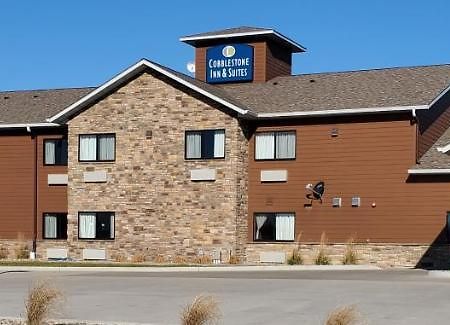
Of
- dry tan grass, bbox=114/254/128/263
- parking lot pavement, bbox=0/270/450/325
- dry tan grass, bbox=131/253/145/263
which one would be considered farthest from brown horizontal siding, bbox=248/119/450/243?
dry tan grass, bbox=114/254/128/263

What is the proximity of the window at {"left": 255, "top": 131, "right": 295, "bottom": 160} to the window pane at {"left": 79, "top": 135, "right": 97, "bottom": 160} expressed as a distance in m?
6.76

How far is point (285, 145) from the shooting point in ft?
106

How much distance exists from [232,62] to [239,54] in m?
0.47

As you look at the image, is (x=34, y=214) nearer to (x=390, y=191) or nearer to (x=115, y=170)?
(x=115, y=170)

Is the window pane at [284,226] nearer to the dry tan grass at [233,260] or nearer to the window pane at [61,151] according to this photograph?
the dry tan grass at [233,260]

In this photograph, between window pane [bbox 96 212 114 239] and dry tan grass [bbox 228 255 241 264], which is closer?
dry tan grass [bbox 228 255 241 264]

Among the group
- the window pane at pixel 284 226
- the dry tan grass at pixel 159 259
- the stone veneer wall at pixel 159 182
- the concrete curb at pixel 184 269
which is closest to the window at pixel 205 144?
the stone veneer wall at pixel 159 182

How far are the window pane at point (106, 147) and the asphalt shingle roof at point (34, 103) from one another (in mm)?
3457

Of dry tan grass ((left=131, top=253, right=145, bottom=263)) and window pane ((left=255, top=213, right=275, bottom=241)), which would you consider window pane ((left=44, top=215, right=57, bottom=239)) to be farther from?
window pane ((left=255, top=213, right=275, bottom=241))

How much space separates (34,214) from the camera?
36.4 meters

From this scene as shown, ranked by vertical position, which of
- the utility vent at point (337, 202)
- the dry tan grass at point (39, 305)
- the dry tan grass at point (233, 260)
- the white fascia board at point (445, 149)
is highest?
the white fascia board at point (445, 149)

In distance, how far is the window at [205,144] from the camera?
32.3 meters

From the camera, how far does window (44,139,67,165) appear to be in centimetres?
3616

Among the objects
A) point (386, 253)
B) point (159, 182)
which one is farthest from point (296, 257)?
point (159, 182)
